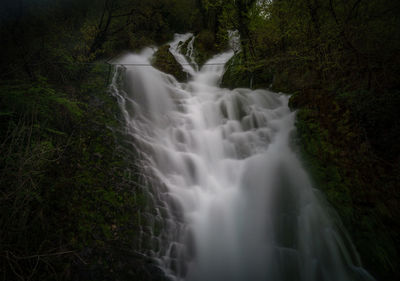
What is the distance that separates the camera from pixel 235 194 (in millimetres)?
4566

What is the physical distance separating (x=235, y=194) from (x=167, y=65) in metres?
7.88

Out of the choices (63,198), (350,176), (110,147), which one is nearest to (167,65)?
(110,147)

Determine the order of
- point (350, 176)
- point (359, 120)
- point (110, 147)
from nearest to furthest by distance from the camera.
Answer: point (350, 176) < point (359, 120) < point (110, 147)

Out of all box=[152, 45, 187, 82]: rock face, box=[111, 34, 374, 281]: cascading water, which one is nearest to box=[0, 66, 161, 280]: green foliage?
box=[111, 34, 374, 281]: cascading water

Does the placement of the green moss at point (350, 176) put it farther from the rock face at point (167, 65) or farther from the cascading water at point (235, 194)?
the rock face at point (167, 65)

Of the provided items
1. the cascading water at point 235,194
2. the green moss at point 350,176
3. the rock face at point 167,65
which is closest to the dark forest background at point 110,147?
the green moss at point 350,176

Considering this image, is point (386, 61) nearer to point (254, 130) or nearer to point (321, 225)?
point (254, 130)

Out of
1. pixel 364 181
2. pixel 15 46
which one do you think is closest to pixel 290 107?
pixel 364 181

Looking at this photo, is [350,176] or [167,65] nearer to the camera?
[350,176]

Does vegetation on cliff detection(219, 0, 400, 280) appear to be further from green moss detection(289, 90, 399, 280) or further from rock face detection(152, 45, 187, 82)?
rock face detection(152, 45, 187, 82)

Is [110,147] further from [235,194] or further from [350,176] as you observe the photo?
[350,176]

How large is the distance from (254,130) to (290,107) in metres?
1.22

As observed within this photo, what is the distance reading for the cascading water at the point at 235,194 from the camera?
3375 millimetres

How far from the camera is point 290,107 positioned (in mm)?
5586
